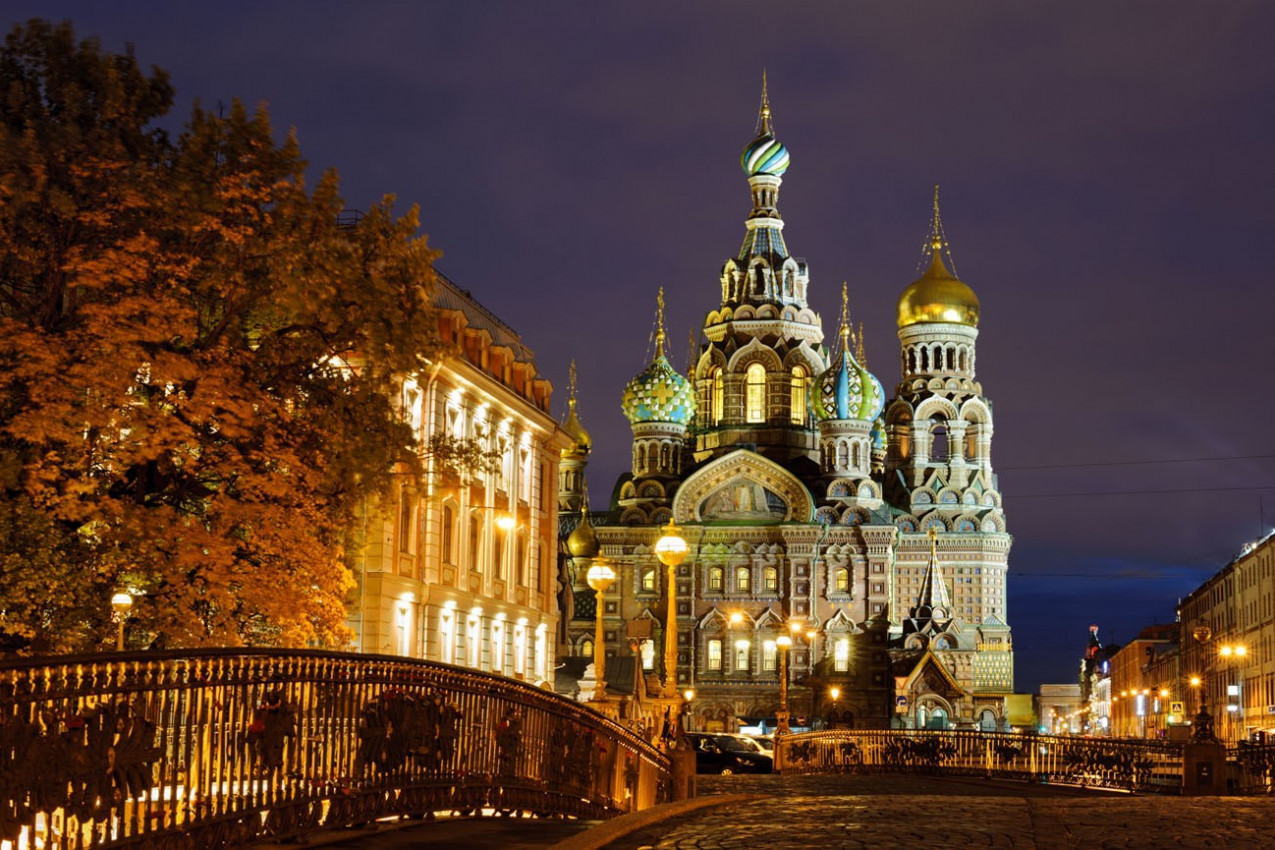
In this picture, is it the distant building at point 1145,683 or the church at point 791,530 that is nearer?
the church at point 791,530

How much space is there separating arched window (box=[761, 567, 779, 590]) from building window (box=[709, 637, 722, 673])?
416 centimetres

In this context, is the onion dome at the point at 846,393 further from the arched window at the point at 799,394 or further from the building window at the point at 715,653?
the building window at the point at 715,653

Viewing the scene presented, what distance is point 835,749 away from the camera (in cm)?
4609

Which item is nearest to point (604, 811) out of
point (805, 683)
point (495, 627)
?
point (495, 627)

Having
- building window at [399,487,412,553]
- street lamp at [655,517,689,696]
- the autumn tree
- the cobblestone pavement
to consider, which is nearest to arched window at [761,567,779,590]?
building window at [399,487,412,553]

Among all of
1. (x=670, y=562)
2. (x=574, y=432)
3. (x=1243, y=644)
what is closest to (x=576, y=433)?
(x=574, y=432)

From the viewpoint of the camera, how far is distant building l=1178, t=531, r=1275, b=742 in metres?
75.8

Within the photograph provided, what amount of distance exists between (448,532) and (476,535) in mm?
3299

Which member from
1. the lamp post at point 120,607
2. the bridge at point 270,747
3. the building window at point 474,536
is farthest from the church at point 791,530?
the bridge at point 270,747

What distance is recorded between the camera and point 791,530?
99.4 m

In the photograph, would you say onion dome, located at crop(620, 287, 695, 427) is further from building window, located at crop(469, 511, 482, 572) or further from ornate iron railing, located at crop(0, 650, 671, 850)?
ornate iron railing, located at crop(0, 650, 671, 850)

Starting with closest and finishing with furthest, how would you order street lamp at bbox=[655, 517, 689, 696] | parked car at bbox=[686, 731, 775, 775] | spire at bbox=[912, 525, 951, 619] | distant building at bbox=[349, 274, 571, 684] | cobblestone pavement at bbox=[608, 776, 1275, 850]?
cobblestone pavement at bbox=[608, 776, 1275, 850] → street lamp at bbox=[655, 517, 689, 696] → distant building at bbox=[349, 274, 571, 684] → parked car at bbox=[686, 731, 775, 775] → spire at bbox=[912, 525, 951, 619]

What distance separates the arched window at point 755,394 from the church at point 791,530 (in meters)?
0.11

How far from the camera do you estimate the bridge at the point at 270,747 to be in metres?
11.8
